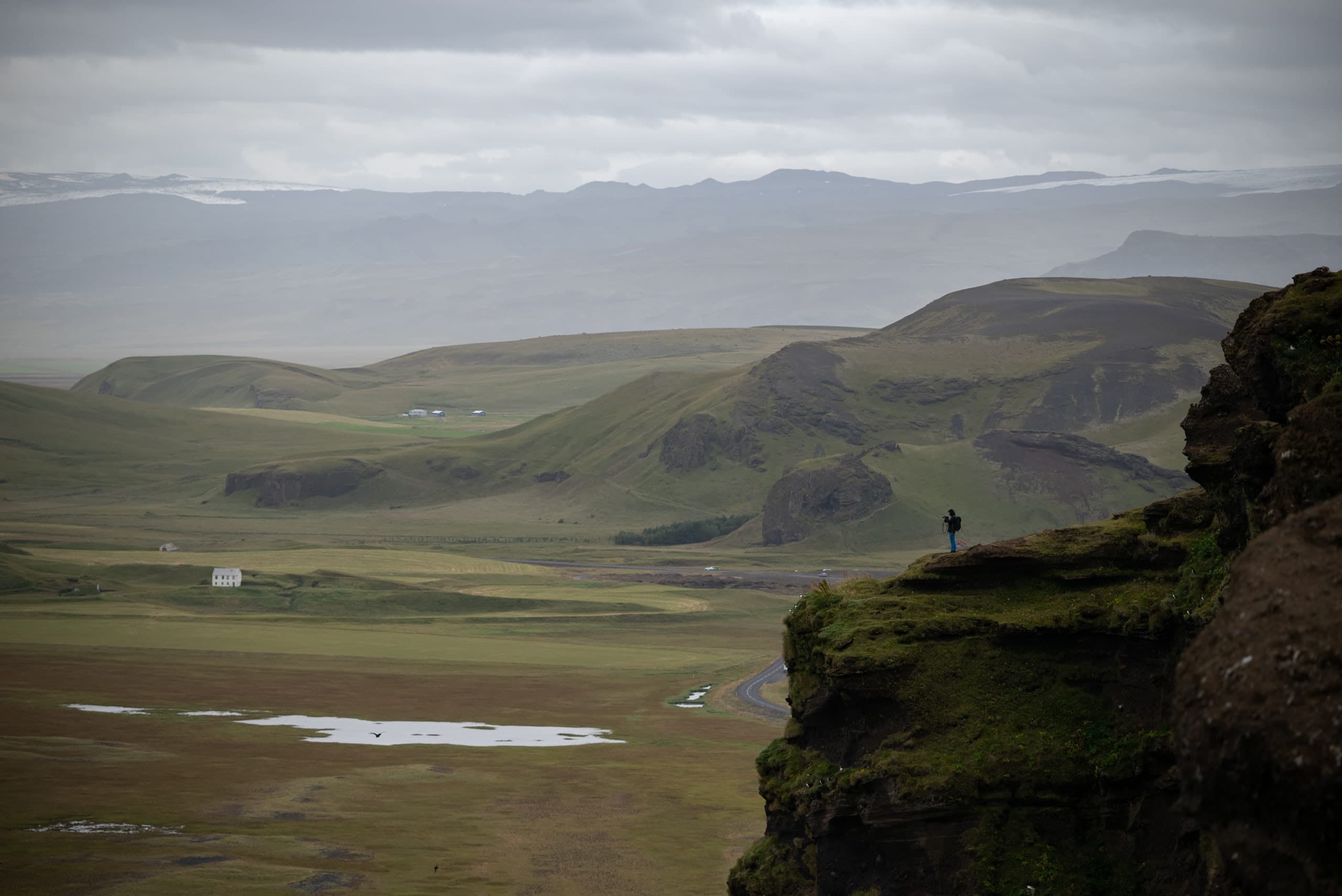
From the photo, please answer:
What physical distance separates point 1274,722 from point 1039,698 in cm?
2005

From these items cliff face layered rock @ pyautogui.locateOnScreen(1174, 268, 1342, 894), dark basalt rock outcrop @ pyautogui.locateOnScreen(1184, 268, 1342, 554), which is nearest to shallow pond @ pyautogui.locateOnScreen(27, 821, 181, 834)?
dark basalt rock outcrop @ pyautogui.locateOnScreen(1184, 268, 1342, 554)

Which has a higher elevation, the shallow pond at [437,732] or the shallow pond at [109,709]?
the shallow pond at [109,709]

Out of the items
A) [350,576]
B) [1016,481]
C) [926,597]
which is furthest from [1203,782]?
[1016,481]

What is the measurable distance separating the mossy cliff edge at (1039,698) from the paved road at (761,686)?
49818mm

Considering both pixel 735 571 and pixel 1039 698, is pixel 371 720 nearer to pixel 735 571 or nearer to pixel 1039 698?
pixel 1039 698

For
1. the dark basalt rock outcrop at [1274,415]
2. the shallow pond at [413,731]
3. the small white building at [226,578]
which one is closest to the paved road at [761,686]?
the shallow pond at [413,731]

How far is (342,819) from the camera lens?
6150 centimetres

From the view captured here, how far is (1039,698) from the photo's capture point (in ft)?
116

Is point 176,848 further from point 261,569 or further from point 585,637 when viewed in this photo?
point 261,569

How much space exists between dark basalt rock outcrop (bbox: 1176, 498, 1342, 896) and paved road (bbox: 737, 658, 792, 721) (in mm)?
71151

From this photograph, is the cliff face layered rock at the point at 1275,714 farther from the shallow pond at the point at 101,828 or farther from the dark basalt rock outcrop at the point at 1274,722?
the shallow pond at the point at 101,828

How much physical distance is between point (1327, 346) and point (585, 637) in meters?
104

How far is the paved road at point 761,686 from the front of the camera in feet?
304

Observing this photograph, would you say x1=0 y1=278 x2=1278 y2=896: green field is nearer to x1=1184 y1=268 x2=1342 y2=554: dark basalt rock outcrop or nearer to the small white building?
the small white building
